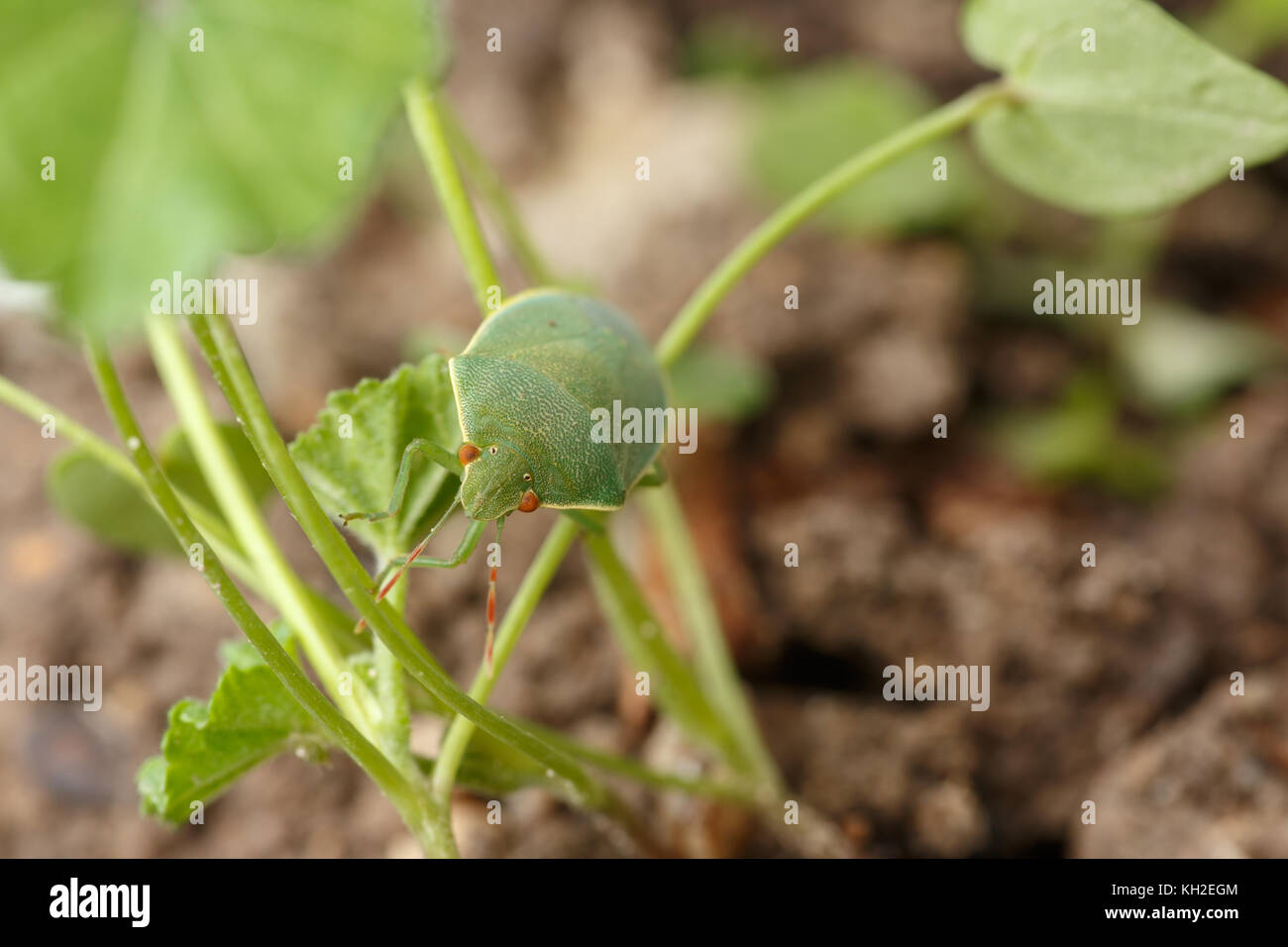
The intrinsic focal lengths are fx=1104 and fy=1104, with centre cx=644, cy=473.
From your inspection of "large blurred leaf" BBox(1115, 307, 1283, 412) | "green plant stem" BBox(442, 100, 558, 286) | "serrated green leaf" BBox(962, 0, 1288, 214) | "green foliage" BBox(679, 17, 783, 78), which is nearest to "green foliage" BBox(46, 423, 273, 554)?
"green plant stem" BBox(442, 100, 558, 286)

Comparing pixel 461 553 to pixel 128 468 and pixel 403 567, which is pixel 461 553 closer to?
pixel 403 567

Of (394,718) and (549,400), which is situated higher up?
(549,400)

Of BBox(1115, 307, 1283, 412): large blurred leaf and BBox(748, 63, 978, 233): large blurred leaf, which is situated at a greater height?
BBox(748, 63, 978, 233): large blurred leaf

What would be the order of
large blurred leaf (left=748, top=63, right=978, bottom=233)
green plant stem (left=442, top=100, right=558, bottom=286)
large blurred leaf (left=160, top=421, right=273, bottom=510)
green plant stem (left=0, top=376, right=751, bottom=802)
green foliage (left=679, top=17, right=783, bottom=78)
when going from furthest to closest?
green foliage (left=679, top=17, right=783, bottom=78)
large blurred leaf (left=748, top=63, right=978, bottom=233)
green plant stem (left=442, top=100, right=558, bottom=286)
large blurred leaf (left=160, top=421, right=273, bottom=510)
green plant stem (left=0, top=376, right=751, bottom=802)

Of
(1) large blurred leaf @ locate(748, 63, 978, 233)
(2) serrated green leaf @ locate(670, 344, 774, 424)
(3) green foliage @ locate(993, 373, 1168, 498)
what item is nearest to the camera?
(2) serrated green leaf @ locate(670, 344, 774, 424)

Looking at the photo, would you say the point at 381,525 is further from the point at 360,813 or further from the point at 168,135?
the point at 360,813

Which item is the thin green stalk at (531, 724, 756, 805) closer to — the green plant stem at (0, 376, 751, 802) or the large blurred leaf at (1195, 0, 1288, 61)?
the green plant stem at (0, 376, 751, 802)

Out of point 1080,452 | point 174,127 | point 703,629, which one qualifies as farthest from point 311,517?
point 1080,452
